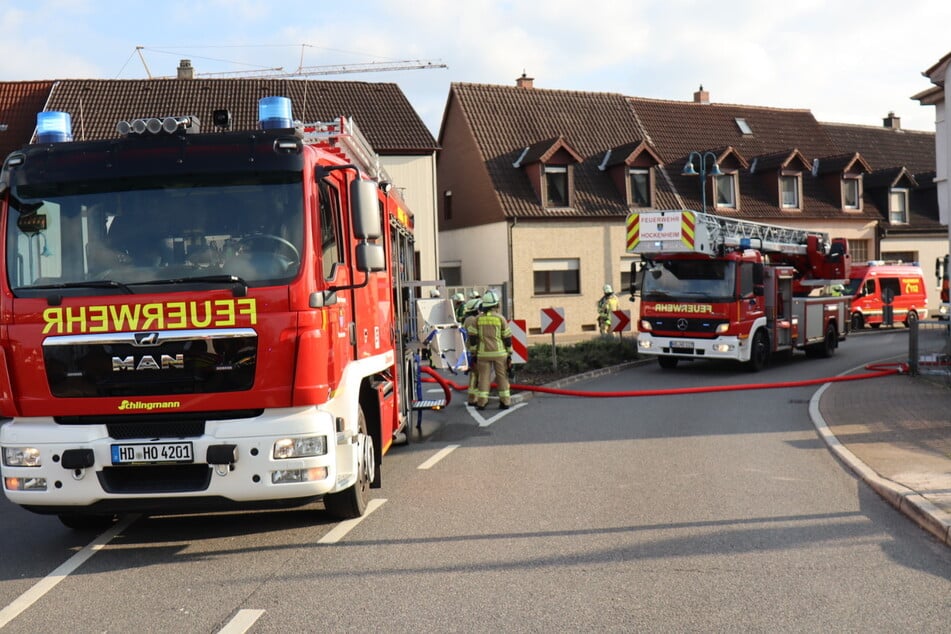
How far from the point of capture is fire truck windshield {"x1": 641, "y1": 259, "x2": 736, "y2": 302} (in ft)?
62.2

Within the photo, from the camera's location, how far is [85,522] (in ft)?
24.1

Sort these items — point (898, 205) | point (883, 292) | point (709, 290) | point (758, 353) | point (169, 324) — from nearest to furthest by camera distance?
1. point (169, 324)
2. point (709, 290)
3. point (758, 353)
4. point (883, 292)
5. point (898, 205)

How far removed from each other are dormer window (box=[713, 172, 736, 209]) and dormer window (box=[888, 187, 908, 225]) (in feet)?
29.2

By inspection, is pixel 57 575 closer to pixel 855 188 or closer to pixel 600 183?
pixel 600 183

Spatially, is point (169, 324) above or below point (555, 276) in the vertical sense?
below

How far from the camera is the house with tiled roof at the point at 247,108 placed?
32.2 metres

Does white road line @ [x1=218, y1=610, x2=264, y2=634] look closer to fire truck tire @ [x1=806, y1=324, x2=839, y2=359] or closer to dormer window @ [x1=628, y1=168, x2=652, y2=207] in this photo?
fire truck tire @ [x1=806, y1=324, x2=839, y2=359]

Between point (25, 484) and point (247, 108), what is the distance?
27.8 meters

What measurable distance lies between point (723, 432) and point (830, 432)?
1.21 metres

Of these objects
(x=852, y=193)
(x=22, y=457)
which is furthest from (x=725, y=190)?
(x=22, y=457)

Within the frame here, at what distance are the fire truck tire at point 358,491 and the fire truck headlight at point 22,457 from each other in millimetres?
1933

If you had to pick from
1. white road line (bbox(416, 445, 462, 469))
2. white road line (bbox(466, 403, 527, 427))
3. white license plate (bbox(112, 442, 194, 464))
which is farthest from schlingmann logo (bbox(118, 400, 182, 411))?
white road line (bbox(466, 403, 527, 427))

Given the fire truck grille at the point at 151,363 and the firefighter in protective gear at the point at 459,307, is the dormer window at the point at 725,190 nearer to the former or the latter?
the firefighter in protective gear at the point at 459,307

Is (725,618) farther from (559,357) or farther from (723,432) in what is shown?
(559,357)
